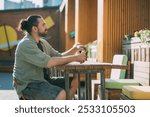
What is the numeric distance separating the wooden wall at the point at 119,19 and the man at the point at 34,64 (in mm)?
3406

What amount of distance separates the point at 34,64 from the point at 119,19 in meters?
3.88

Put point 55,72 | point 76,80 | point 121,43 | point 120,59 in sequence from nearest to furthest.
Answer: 1. point 76,80
2. point 55,72
3. point 120,59
4. point 121,43

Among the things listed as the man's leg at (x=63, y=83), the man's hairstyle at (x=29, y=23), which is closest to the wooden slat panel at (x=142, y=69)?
the man's leg at (x=63, y=83)

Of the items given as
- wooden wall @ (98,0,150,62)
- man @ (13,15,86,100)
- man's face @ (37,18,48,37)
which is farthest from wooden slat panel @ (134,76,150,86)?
wooden wall @ (98,0,150,62)

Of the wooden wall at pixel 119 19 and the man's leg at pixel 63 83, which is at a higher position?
the wooden wall at pixel 119 19

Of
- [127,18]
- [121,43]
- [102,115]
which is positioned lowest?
[102,115]

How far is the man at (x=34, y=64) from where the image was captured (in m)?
3.11

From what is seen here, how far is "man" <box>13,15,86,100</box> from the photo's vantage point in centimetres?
311

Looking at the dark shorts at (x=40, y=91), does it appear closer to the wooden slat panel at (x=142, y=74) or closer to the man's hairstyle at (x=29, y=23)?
the man's hairstyle at (x=29, y=23)

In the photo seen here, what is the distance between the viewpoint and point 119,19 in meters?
6.72

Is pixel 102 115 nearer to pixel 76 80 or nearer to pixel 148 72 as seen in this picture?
pixel 76 80

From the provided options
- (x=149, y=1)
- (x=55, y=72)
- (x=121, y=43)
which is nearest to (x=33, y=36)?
(x=55, y=72)

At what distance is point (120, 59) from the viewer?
4770 millimetres

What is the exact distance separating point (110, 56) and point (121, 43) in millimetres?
341
